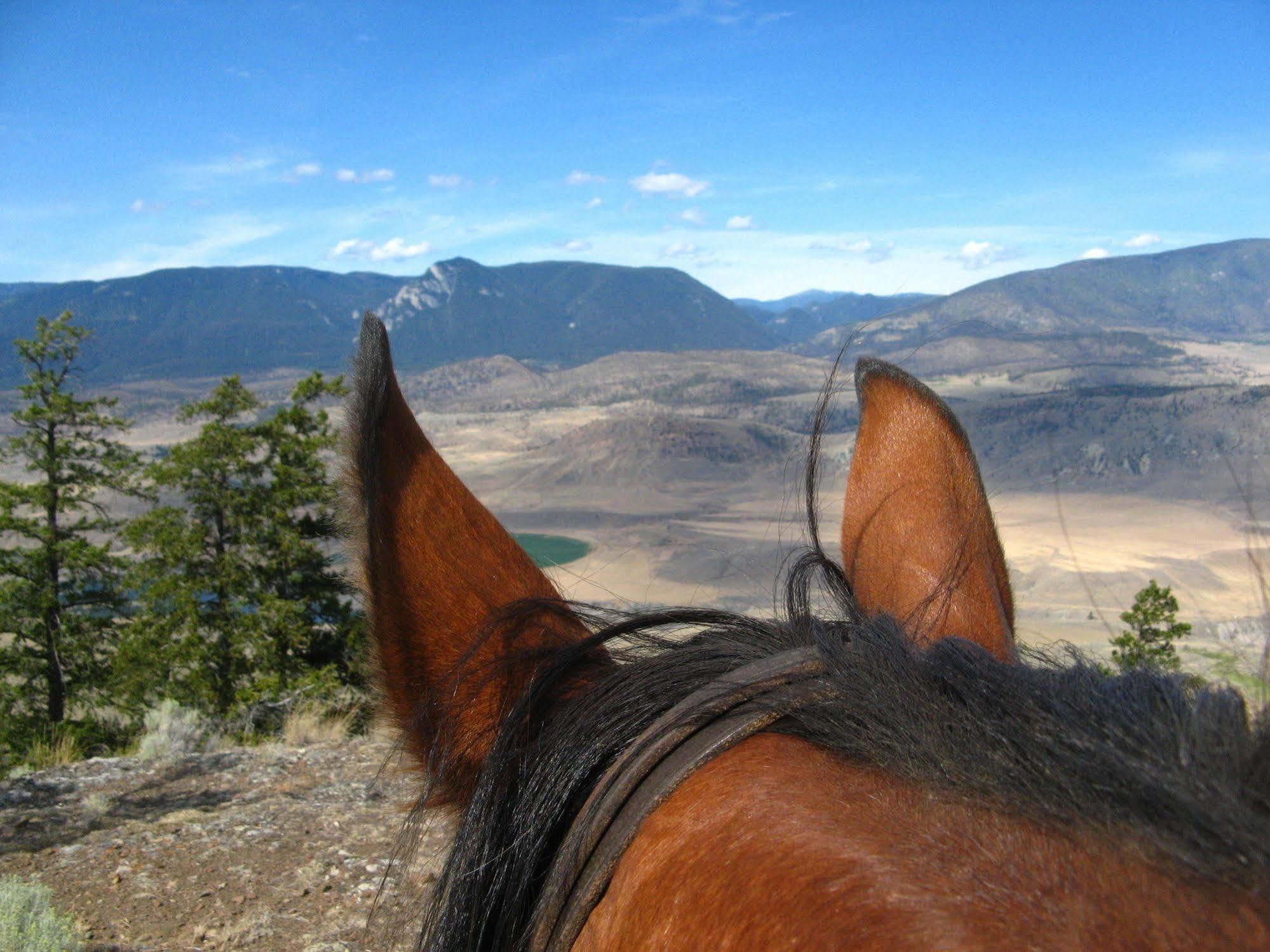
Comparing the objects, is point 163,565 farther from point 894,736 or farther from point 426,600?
point 894,736

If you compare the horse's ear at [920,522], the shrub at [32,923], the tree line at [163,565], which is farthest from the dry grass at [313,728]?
the tree line at [163,565]

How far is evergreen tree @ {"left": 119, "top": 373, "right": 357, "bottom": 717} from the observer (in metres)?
12.9

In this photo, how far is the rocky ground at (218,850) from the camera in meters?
3.03

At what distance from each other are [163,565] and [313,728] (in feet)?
30.7

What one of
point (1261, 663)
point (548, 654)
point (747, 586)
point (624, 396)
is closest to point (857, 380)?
point (747, 586)

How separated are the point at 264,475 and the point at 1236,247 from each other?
232388mm

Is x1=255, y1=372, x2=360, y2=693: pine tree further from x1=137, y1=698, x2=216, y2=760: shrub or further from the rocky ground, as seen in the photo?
the rocky ground

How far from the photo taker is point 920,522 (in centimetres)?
181

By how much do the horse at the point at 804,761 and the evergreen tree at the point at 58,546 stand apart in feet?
50.7

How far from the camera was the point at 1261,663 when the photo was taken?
2.73 feet

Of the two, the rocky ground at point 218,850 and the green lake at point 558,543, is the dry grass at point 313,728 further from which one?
the green lake at point 558,543

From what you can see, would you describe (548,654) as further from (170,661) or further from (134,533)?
(134,533)

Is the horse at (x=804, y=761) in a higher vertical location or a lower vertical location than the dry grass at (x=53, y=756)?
higher

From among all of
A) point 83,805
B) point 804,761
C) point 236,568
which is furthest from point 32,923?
point 236,568
